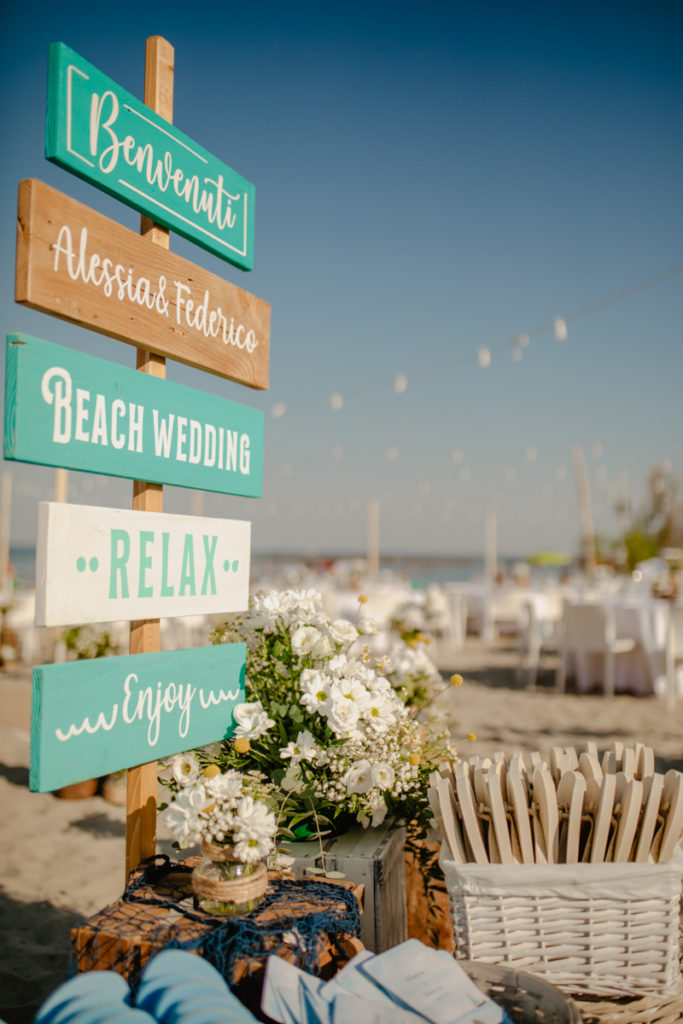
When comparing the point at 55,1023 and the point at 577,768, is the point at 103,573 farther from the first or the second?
the point at 577,768

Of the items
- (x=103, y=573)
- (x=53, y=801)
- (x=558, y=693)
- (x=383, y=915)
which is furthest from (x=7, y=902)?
(x=558, y=693)

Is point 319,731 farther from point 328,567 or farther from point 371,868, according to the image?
point 328,567

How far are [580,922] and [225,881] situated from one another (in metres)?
0.62

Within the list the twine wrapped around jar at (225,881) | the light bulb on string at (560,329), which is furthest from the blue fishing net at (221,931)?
the light bulb on string at (560,329)

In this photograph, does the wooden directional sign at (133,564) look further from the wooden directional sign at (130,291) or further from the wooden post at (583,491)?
the wooden post at (583,491)

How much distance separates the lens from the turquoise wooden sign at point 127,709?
123 centimetres

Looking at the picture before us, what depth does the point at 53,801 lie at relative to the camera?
11.7 ft

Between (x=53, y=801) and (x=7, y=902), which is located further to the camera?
(x=53, y=801)

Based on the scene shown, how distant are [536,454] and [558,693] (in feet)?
31.4

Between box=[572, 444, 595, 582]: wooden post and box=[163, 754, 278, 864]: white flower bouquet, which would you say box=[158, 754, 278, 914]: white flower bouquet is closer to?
box=[163, 754, 278, 864]: white flower bouquet

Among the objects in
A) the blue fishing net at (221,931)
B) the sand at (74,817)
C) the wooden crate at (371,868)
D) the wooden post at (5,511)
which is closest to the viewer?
the blue fishing net at (221,931)

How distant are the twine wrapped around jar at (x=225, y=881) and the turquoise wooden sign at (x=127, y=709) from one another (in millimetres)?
238

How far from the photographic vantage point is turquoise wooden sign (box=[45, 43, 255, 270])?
131 centimetres

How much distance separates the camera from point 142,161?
1511 mm
